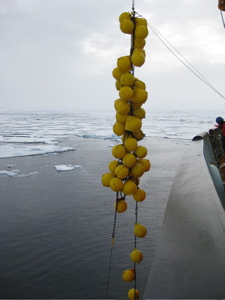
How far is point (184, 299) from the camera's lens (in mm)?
1466

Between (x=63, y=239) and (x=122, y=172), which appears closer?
(x=122, y=172)

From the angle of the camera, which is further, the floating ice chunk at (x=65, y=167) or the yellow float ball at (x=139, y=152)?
the floating ice chunk at (x=65, y=167)

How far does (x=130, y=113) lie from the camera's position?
1.86m

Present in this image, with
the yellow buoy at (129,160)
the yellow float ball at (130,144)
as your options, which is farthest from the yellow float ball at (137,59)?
the yellow buoy at (129,160)

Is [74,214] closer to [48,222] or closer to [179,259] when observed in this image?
[48,222]

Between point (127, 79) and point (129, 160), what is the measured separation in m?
0.52

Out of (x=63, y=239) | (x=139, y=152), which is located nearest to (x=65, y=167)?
(x=63, y=239)

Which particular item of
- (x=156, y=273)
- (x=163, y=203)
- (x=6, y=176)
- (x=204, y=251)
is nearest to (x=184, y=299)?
(x=156, y=273)

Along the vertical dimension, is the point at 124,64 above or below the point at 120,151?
above

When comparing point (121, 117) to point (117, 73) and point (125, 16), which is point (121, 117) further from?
point (125, 16)

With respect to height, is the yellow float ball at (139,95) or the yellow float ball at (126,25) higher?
the yellow float ball at (126,25)

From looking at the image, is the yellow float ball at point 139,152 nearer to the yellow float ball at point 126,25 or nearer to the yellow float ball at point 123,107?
the yellow float ball at point 123,107

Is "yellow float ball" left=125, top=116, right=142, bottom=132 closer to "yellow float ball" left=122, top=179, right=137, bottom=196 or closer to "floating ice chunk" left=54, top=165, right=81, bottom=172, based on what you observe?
"yellow float ball" left=122, top=179, right=137, bottom=196

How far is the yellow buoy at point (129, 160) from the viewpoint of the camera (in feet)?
5.94
